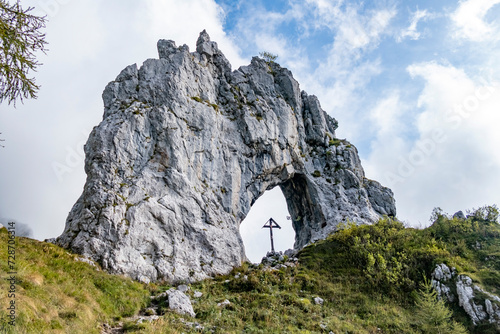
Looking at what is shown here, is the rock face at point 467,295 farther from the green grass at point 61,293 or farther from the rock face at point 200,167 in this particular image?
the green grass at point 61,293

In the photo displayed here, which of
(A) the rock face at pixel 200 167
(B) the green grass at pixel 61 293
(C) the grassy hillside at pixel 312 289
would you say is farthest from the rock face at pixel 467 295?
(B) the green grass at pixel 61 293

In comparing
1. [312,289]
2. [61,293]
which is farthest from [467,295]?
[61,293]

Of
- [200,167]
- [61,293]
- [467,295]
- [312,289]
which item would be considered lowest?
[467,295]

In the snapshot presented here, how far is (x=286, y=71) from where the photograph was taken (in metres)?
44.2

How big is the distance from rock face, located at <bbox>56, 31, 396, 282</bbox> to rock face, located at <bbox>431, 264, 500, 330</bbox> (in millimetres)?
12978

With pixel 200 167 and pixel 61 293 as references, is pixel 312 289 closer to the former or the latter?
pixel 200 167

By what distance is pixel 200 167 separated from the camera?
28.7 meters

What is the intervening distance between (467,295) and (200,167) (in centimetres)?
2145

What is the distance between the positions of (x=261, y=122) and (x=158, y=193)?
51.3 feet

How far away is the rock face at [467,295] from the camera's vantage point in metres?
17.1

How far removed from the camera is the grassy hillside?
1237cm

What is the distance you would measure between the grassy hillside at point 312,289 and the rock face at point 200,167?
9.15 feet

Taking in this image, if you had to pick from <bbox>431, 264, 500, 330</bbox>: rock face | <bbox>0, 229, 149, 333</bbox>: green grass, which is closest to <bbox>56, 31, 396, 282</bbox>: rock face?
<bbox>0, 229, 149, 333</bbox>: green grass

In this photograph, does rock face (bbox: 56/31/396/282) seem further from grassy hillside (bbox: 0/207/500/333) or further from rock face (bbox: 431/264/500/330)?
rock face (bbox: 431/264/500/330)
